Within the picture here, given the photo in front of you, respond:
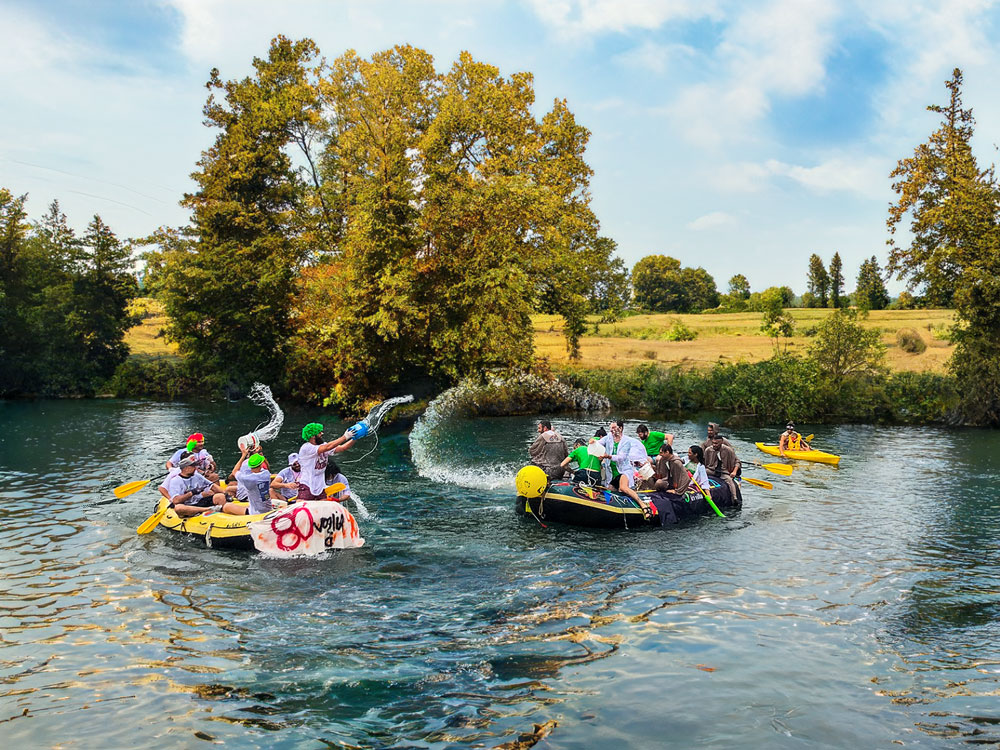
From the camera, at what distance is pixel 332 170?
167 feet

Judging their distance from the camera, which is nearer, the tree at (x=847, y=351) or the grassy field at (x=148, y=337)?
the tree at (x=847, y=351)

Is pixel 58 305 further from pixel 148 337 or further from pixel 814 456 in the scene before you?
pixel 814 456

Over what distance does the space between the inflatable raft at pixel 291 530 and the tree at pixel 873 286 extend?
292ft

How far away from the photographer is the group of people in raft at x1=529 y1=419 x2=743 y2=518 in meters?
18.5

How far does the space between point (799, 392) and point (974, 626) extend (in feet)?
90.4

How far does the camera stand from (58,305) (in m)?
52.1

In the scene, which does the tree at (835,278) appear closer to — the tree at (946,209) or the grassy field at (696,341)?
the grassy field at (696,341)

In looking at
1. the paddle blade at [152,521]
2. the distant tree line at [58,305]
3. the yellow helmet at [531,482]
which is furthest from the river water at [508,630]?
the distant tree line at [58,305]

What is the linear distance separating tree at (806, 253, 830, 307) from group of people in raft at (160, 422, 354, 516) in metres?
91.8

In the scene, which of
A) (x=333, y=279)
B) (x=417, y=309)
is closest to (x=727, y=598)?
(x=417, y=309)

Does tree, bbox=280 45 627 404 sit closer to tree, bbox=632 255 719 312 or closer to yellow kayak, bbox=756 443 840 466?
yellow kayak, bbox=756 443 840 466

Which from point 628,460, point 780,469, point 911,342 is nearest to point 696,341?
point 911,342

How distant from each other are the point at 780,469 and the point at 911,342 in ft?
119

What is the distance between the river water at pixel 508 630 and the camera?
9.00m
